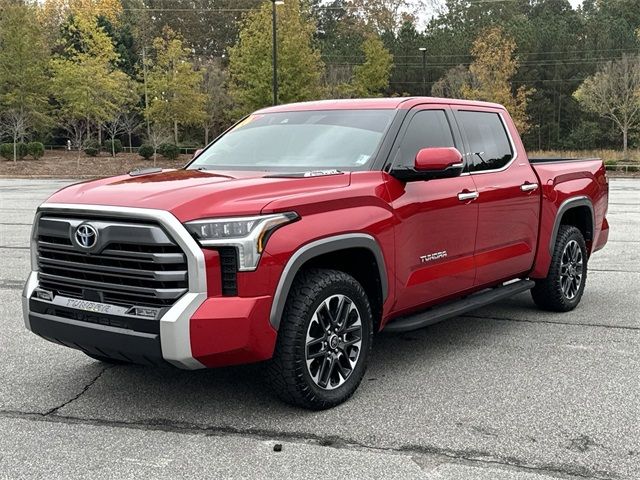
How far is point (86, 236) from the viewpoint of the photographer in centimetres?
395

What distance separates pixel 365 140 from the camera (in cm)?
499

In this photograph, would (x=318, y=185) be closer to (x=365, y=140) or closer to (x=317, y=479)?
(x=365, y=140)

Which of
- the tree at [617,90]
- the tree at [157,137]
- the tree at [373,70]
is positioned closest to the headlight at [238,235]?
the tree at [157,137]

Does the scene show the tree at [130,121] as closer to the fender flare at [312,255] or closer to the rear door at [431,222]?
the rear door at [431,222]

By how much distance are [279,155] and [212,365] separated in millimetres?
1822

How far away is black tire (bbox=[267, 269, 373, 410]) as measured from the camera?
405 cm

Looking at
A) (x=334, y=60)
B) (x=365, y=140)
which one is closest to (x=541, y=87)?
(x=334, y=60)

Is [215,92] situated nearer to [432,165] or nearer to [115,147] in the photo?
[115,147]

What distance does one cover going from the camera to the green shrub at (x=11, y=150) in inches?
1555

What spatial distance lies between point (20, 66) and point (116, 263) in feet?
127

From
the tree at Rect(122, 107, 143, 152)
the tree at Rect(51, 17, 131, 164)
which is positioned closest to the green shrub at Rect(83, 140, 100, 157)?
the tree at Rect(122, 107, 143, 152)

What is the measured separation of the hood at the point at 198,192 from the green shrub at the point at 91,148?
42.1 meters

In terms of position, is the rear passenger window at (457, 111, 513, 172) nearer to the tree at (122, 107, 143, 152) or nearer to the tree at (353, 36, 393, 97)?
the tree at (122, 107, 143, 152)

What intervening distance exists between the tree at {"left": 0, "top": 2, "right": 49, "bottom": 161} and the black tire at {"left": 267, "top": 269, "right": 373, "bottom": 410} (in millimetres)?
37938
